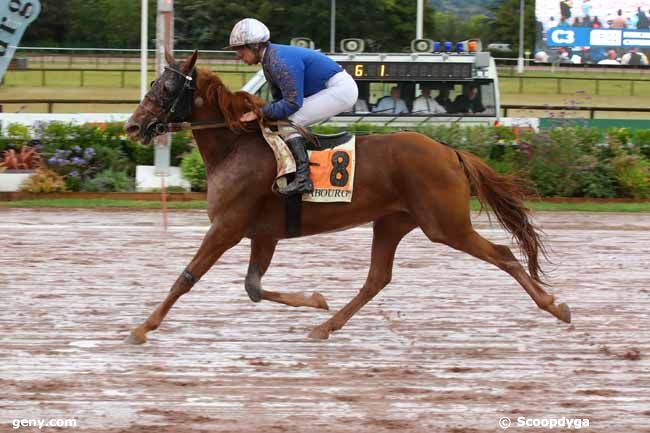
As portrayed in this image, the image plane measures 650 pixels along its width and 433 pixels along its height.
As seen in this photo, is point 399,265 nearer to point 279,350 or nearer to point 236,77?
point 279,350

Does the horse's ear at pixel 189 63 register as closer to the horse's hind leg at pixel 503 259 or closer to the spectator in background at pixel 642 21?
the horse's hind leg at pixel 503 259

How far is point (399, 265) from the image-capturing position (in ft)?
31.7

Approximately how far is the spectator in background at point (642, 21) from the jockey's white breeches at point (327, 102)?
158 ft

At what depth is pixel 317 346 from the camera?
6766 mm

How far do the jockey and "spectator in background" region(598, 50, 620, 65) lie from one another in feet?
148

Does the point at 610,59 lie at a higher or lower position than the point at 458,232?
higher

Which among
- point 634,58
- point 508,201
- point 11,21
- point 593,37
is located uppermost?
point 593,37

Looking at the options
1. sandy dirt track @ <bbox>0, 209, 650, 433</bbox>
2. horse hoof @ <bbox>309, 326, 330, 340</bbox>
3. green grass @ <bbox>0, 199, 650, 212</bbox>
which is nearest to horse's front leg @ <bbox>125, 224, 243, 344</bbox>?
sandy dirt track @ <bbox>0, 209, 650, 433</bbox>

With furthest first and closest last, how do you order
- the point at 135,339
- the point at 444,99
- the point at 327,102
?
the point at 444,99
the point at 327,102
the point at 135,339

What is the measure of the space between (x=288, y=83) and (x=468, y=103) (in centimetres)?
962

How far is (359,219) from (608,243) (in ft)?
16.8

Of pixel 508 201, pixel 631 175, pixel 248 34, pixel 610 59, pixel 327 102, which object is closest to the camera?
pixel 248 34

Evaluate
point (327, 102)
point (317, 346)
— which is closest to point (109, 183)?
point (327, 102)

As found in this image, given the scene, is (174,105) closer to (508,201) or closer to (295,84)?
(295,84)
